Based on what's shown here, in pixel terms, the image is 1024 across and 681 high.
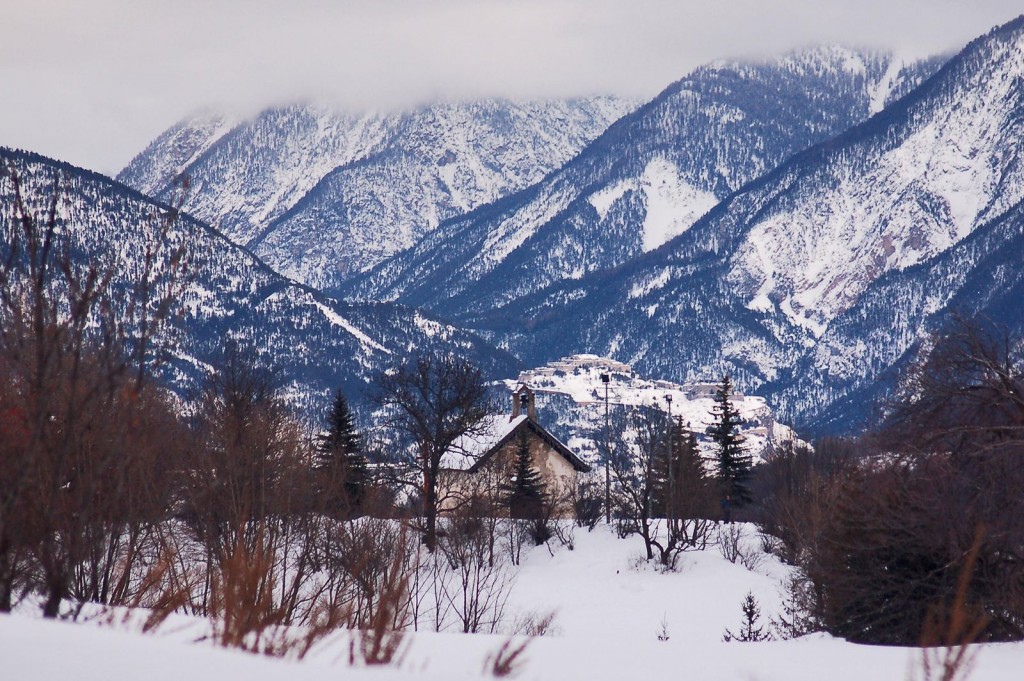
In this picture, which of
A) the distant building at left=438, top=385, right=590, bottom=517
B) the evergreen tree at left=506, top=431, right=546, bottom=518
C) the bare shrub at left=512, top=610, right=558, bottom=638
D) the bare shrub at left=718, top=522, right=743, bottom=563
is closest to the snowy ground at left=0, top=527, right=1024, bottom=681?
the bare shrub at left=512, top=610, right=558, bottom=638

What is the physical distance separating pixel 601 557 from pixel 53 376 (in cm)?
4064

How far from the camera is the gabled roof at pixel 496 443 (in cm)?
5712

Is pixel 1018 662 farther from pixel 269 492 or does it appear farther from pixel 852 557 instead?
pixel 269 492

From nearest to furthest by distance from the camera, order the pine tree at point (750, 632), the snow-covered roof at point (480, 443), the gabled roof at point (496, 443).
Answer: the pine tree at point (750, 632) < the gabled roof at point (496, 443) < the snow-covered roof at point (480, 443)

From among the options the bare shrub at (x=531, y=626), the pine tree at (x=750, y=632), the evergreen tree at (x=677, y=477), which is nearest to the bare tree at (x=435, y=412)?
the evergreen tree at (x=677, y=477)

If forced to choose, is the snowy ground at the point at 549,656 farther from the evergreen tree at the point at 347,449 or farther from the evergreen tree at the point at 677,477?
the evergreen tree at the point at 677,477

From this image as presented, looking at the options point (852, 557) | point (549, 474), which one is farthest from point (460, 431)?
point (852, 557)

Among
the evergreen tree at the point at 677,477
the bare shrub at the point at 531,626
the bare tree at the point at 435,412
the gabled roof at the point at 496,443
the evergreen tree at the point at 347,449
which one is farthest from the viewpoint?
the gabled roof at the point at 496,443

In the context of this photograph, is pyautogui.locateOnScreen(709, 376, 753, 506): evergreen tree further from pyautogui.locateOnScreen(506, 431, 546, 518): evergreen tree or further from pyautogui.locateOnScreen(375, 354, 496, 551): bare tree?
pyautogui.locateOnScreen(375, 354, 496, 551): bare tree

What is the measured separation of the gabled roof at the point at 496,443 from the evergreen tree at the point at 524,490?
68.1 inches

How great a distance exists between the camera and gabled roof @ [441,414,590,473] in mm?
57125

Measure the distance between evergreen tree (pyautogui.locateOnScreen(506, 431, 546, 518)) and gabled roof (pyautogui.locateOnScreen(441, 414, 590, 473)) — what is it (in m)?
1.73

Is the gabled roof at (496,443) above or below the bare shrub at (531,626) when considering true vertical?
above

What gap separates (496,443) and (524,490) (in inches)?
Answer: 280
